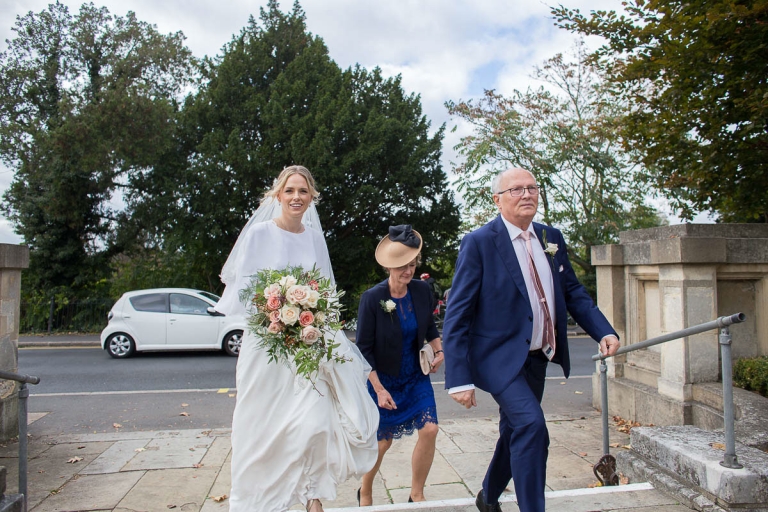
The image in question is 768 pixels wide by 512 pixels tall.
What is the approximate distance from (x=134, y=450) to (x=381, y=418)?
3121 mm

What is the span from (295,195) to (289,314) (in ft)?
2.93

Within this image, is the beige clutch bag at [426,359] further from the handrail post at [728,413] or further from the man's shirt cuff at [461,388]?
the handrail post at [728,413]

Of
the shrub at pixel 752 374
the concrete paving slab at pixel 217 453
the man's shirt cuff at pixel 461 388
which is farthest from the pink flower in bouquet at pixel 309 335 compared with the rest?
the shrub at pixel 752 374

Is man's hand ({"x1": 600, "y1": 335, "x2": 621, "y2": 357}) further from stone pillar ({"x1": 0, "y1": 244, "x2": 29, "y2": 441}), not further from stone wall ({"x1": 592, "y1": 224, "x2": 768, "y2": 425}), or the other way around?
stone pillar ({"x1": 0, "y1": 244, "x2": 29, "y2": 441})

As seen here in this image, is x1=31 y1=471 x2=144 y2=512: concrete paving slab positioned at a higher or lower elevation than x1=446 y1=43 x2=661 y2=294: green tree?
lower

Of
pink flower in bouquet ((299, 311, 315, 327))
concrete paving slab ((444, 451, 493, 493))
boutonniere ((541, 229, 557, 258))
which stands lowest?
concrete paving slab ((444, 451, 493, 493))

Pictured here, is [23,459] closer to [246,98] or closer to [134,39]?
[246,98]

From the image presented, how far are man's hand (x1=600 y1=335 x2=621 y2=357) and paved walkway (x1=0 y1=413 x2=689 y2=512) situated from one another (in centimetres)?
98

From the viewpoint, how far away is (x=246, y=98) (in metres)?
20.6

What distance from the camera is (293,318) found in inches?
131

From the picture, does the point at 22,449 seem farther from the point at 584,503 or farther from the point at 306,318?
the point at 584,503

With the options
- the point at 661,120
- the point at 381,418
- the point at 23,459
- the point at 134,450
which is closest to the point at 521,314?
the point at 381,418

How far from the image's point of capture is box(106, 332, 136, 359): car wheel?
1313 cm

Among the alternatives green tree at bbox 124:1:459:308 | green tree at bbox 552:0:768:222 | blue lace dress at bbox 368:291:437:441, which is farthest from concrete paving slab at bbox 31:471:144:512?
green tree at bbox 124:1:459:308
